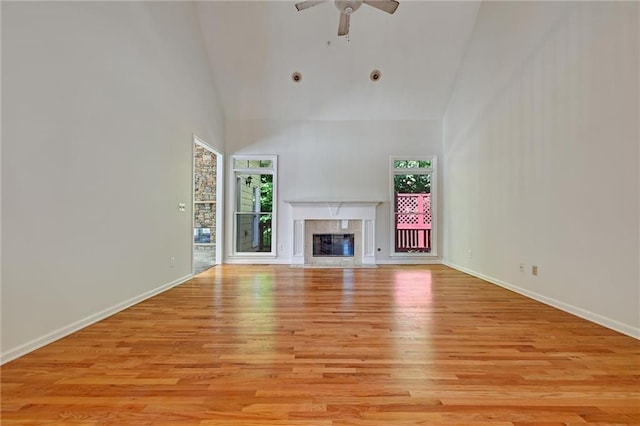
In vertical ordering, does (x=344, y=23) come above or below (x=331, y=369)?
above

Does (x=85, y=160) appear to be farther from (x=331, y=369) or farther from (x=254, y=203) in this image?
(x=254, y=203)

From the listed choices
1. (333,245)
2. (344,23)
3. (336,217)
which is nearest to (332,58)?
(344,23)

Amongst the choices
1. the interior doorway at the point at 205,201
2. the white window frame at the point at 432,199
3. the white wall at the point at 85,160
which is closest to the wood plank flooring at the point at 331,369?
the white wall at the point at 85,160

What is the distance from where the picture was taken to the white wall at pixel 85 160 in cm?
226

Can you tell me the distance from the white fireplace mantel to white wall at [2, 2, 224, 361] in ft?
8.33

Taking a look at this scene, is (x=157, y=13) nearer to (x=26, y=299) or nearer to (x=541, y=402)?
(x=26, y=299)

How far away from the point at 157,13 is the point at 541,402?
521 cm

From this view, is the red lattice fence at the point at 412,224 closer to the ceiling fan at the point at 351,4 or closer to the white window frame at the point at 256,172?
the white window frame at the point at 256,172

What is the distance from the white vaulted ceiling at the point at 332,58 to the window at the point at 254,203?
3.27 ft

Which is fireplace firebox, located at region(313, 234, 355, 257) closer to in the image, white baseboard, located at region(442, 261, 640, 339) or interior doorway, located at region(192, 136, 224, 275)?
white baseboard, located at region(442, 261, 640, 339)

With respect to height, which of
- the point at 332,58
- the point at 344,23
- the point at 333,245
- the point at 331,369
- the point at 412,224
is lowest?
the point at 331,369

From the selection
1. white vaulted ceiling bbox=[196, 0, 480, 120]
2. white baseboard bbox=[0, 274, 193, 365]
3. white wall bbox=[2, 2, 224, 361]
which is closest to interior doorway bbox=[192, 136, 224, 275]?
white vaulted ceiling bbox=[196, 0, 480, 120]

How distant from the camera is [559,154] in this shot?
3527 millimetres

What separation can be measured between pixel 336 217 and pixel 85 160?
4.59 m
